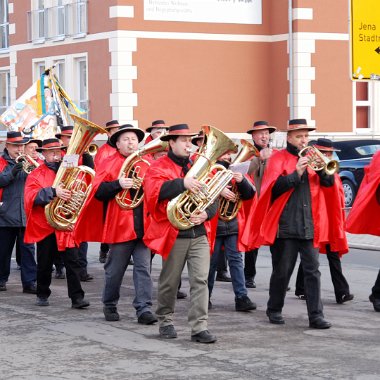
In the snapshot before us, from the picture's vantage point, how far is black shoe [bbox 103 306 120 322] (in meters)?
11.1

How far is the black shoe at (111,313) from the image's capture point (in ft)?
36.5

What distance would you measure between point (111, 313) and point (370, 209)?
2.78 m

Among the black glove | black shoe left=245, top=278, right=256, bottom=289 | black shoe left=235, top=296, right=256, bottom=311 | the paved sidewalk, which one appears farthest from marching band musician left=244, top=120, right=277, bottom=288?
the black glove

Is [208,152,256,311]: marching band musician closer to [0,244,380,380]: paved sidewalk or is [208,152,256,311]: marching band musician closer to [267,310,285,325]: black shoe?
[0,244,380,380]: paved sidewalk

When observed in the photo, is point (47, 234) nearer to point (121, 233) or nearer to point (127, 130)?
point (121, 233)

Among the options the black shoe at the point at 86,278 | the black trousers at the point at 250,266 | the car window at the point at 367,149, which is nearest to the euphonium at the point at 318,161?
the black trousers at the point at 250,266

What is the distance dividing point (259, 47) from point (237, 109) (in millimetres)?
1871

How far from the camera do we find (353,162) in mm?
25016

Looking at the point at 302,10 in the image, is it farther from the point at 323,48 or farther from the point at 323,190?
the point at 323,190

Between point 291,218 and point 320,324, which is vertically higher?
point 291,218

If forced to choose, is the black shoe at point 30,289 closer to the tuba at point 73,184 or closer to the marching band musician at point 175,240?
the tuba at point 73,184

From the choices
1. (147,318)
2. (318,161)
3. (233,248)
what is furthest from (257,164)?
(147,318)

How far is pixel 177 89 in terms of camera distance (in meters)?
32.6

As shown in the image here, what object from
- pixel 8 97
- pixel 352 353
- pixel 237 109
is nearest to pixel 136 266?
pixel 352 353
